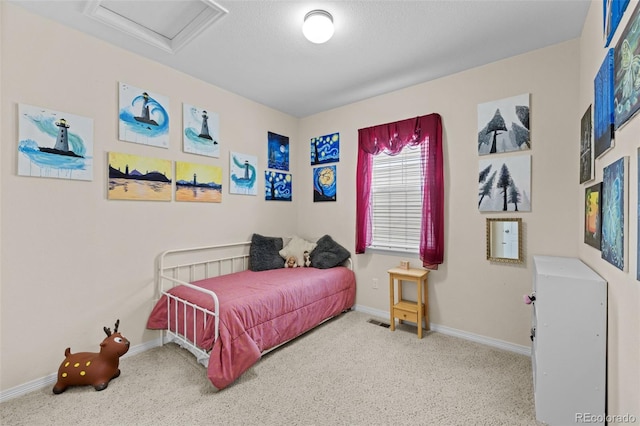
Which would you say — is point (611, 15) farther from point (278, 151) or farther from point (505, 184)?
point (278, 151)

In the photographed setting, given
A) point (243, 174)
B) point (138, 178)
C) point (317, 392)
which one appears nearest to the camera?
point (317, 392)

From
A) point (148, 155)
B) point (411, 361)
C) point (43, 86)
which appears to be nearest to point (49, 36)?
point (43, 86)

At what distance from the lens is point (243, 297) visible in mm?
2203

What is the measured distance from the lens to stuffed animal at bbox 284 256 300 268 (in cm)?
332

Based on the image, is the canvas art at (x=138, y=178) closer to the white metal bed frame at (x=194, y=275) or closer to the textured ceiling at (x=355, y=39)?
the white metal bed frame at (x=194, y=275)

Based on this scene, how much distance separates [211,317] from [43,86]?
203 cm

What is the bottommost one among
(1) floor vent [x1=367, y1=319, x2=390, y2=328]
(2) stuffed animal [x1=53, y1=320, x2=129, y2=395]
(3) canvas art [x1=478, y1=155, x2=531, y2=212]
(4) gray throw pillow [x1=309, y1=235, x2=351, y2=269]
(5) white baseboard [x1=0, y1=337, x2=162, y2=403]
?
(1) floor vent [x1=367, y1=319, x2=390, y2=328]

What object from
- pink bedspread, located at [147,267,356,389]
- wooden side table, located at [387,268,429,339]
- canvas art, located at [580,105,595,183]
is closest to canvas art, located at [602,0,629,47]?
canvas art, located at [580,105,595,183]

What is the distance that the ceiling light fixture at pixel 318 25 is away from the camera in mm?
1864

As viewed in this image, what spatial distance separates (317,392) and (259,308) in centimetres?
74

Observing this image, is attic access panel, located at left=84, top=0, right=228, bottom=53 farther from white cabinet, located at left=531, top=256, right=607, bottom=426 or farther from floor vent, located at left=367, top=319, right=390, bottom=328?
floor vent, located at left=367, top=319, right=390, bottom=328

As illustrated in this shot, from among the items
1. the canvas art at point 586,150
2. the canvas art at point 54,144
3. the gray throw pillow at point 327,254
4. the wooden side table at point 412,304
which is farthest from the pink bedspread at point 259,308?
the canvas art at point 586,150

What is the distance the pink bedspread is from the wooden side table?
1.96 feet

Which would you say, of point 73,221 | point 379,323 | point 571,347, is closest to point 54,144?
point 73,221
